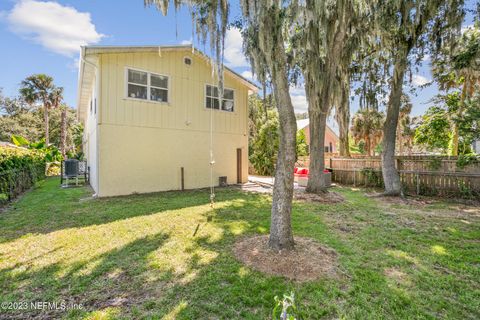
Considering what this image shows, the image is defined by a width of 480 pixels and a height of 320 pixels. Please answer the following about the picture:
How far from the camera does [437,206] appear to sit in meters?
7.02

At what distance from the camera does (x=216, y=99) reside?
11242 mm

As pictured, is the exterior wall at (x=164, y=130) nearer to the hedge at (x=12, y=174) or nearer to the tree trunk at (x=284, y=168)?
the hedge at (x=12, y=174)

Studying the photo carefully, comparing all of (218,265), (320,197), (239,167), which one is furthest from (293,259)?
(239,167)

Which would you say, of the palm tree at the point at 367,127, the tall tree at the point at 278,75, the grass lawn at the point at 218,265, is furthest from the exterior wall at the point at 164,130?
the palm tree at the point at 367,127

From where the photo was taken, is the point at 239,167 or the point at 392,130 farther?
the point at 239,167

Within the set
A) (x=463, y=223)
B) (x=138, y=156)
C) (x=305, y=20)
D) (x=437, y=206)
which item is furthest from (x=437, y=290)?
(x=138, y=156)

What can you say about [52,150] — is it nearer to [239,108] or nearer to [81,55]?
[81,55]

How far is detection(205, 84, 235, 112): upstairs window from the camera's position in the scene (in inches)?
432

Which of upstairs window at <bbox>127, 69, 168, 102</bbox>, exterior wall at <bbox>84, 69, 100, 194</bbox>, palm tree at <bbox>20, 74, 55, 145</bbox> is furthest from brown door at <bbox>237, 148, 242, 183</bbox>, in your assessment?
palm tree at <bbox>20, 74, 55, 145</bbox>

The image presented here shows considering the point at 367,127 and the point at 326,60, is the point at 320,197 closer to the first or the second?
the point at 326,60

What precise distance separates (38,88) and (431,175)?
29.7 meters

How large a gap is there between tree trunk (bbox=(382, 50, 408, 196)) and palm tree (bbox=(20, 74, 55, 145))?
27035 millimetres

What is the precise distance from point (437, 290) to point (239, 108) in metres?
10.2

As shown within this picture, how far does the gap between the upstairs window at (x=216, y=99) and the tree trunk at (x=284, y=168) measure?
730cm
